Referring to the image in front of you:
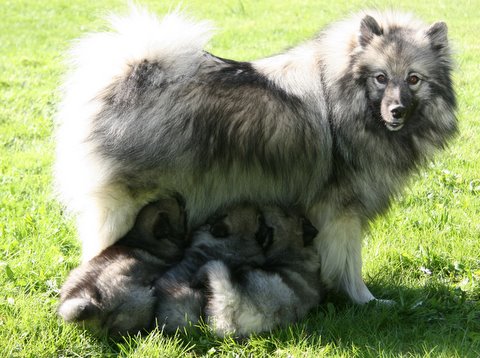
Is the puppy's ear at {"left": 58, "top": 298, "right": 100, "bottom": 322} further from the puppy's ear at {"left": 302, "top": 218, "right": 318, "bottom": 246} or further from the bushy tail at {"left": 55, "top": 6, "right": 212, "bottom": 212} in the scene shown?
the puppy's ear at {"left": 302, "top": 218, "right": 318, "bottom": 246}

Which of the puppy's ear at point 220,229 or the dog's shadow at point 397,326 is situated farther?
the puppy's ear at point 220,229

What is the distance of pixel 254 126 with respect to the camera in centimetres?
421

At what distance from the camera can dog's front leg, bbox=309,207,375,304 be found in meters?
4.47

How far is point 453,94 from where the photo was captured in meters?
4.61

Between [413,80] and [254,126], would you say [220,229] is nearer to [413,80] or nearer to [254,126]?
[254,126]

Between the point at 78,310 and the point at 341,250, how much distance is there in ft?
6.07

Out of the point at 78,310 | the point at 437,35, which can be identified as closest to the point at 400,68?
the point at 437,35

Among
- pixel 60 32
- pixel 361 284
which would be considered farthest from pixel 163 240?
pixel 60 32

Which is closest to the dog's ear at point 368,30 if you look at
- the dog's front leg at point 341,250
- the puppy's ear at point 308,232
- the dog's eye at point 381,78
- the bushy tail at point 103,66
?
the dog's eye at point 381,78

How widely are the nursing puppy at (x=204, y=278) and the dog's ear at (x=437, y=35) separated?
5.05ft

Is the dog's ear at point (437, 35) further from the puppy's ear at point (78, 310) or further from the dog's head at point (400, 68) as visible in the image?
the puppy's ear at point (78, 310)

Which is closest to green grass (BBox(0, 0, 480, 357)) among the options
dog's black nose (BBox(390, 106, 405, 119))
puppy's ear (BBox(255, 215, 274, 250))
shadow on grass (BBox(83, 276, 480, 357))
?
shadow on grass (BBox(83, 276, 480, 357))

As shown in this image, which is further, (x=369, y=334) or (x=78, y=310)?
(x=369, y=334)

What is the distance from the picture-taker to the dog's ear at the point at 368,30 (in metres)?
4.41
